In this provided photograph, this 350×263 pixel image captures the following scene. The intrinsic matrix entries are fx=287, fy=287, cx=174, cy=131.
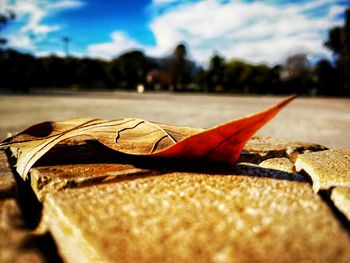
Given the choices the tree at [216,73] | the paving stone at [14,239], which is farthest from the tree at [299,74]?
the paving stone at [14,239]

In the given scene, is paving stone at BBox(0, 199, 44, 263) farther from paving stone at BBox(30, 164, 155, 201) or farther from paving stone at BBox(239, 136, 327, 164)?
paving stone at BBox(239, 136, 327, 164)

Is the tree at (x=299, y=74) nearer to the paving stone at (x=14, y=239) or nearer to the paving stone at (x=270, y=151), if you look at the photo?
the paving stone at (x=270, y=151)

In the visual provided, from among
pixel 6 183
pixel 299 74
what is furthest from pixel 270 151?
pixel 299 74

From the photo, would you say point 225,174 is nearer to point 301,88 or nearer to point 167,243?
point 167,243

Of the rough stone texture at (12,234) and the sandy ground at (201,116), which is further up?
the rough stone texture at (12,234)

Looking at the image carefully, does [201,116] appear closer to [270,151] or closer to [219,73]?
[270,151]
